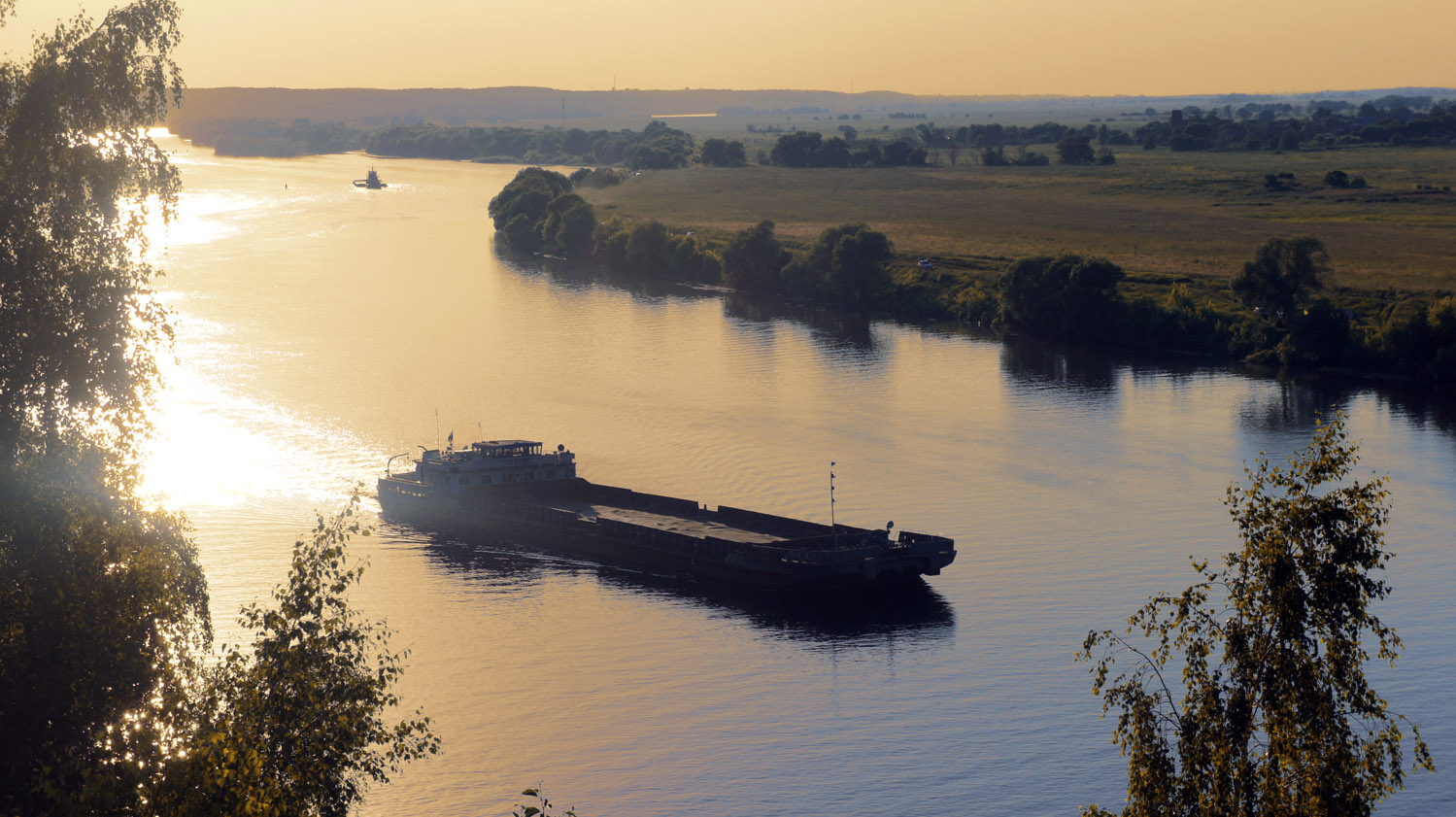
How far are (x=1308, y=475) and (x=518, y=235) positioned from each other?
475ft

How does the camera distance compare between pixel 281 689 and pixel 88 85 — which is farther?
pixel 88 85

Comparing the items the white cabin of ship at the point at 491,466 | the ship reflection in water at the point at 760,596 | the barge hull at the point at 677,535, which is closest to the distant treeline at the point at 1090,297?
the barge hull at the point at 677,535

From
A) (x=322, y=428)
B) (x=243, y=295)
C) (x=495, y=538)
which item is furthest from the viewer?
(x=243, y=295)

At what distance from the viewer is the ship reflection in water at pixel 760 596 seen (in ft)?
161

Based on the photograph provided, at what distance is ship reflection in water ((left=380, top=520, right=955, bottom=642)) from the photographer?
161 feet

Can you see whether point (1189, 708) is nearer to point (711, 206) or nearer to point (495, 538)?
point (495, 538)

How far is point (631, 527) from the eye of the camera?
185ft

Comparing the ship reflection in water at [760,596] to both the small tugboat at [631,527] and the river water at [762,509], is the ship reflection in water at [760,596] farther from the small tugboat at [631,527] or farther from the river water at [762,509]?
the small tugboat at [631,527]

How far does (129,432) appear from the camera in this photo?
23375 mm

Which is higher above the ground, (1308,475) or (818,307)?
(1308,475)

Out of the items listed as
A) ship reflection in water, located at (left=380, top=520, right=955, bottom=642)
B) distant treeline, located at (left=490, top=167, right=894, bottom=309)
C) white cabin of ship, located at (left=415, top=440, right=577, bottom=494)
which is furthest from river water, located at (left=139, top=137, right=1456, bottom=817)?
distant treeline, located at (left=490, top=167, right=894, bottom=309)

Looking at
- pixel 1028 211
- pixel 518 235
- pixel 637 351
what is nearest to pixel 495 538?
pixel 637 351

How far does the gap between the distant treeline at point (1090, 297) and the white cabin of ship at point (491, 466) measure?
52234mm

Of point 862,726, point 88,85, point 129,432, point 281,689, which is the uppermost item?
point 88,85
